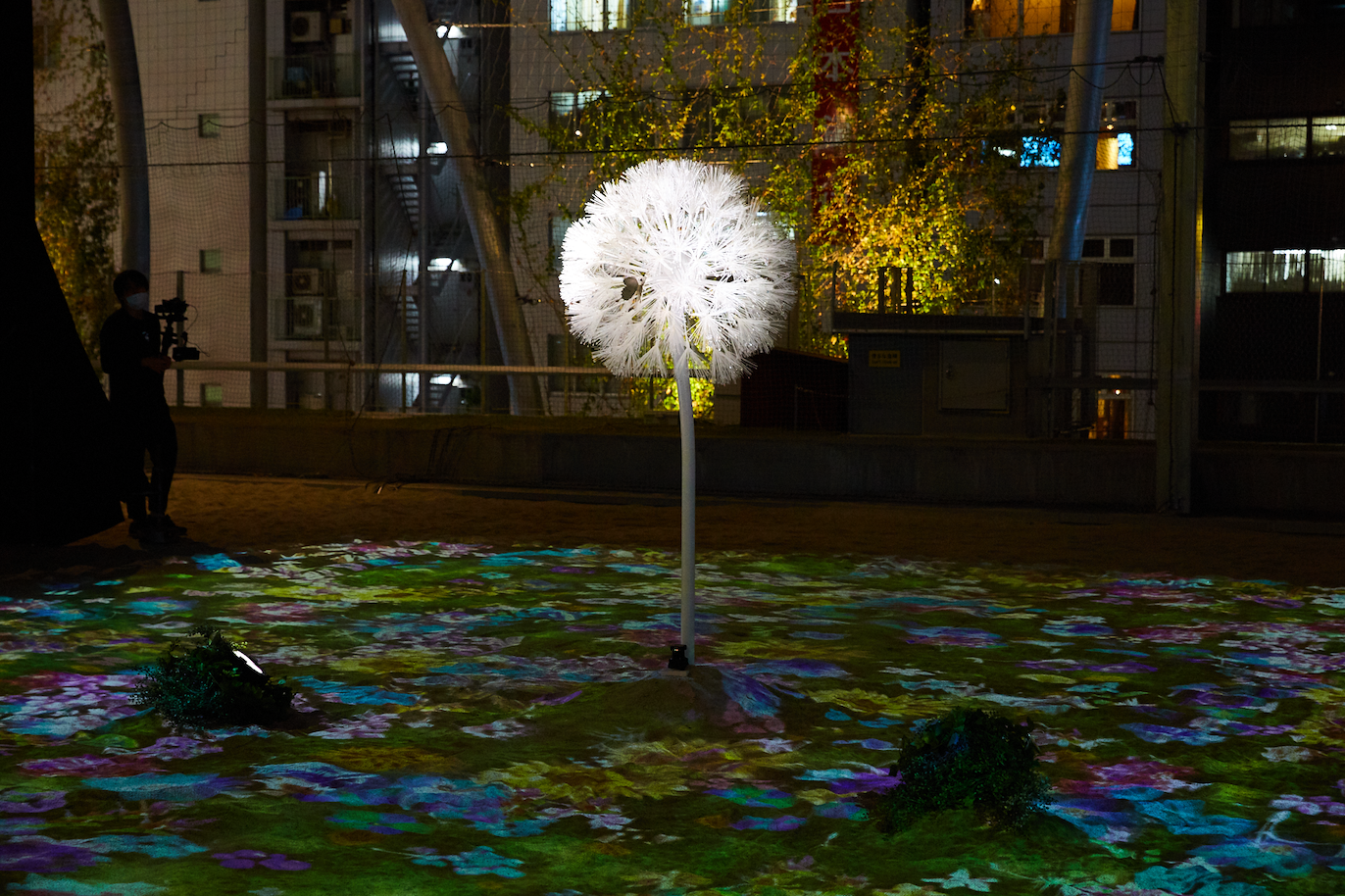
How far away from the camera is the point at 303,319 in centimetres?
3500

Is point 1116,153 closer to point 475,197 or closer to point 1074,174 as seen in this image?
point 1074,174

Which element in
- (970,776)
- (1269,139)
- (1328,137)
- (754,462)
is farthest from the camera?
(1269,139)

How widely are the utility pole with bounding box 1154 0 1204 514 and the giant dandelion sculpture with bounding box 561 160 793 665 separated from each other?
8.86 m

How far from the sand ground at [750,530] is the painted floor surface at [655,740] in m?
1.50

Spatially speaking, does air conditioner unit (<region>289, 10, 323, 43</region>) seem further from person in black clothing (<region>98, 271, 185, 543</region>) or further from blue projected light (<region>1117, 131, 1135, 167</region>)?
person in black clothing (<region>98, 271, 185, 543</region>)

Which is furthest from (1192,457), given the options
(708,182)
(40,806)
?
(40,806)

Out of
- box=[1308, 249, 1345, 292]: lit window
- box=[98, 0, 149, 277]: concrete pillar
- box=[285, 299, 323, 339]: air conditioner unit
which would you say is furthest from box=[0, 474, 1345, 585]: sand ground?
box=[285, 299, 323, 339]: air conditioner unit

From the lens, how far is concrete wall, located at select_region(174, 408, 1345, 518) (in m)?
14.3

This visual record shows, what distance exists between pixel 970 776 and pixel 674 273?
2.51m

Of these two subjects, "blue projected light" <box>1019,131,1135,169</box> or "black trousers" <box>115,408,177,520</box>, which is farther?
"blue projected light" <box>1019,131,1135,169</box>

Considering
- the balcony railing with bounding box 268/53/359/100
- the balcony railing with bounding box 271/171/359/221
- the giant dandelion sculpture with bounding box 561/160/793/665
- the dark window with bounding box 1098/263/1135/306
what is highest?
the balcony railing with bounding box 268/53/359/100

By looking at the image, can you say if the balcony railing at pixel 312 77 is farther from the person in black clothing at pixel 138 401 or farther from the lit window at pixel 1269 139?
the person in black clothing at pixel 138 401

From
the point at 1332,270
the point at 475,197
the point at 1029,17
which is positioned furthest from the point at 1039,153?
the point at 475,197

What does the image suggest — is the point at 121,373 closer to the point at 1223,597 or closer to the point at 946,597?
the point at 946,597
